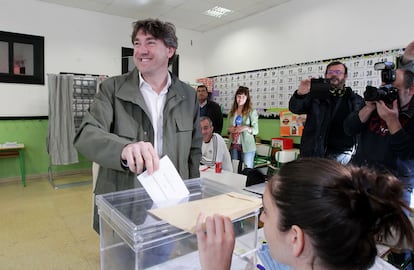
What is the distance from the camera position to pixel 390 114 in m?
1.68

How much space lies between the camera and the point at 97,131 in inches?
39.0

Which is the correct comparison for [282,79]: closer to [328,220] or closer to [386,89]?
[386,89]

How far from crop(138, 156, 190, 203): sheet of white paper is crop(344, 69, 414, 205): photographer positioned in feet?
3.94

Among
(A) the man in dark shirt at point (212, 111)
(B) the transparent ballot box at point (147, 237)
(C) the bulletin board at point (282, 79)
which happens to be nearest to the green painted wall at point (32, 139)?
(C) the bulletin board at point (282, 79)

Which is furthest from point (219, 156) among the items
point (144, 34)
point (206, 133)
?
point (144, 34)

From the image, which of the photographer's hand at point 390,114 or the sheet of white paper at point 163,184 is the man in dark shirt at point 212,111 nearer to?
the photographer's hand at point 390,114

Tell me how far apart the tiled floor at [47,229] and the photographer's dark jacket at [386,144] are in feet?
6.94

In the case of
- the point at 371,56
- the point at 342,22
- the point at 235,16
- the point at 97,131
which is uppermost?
the point at 235,16

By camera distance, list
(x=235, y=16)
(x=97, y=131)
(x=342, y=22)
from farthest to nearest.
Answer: (x=235, y=16)
(x=342, y=22)
(x=97, y=131)

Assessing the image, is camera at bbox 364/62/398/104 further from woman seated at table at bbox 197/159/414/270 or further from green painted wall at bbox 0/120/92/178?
green painted wall at bbox 0/120/92/178

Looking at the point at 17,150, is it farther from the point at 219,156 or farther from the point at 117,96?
the point at 117,96

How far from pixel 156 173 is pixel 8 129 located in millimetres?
4533

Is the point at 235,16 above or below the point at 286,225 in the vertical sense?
above

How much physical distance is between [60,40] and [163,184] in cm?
469
